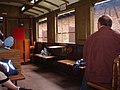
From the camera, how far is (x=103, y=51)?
212 centimetres

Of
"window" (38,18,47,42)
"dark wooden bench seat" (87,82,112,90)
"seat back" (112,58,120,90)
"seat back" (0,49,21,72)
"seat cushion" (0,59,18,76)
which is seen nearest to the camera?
"seat back" (112,58,120,90)

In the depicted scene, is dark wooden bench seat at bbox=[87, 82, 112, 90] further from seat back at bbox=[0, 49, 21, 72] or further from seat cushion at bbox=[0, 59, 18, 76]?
seat back at bbox=[0, 49, 21, 72]

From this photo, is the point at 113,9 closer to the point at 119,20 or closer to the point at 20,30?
the point at 119,20

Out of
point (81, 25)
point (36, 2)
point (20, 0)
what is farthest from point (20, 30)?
point (81, 25)

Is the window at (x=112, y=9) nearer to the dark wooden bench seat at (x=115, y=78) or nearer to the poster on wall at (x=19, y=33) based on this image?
the dark wooden bench seat at (x=115, y=78)

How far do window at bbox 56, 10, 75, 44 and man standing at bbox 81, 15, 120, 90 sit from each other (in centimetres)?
387

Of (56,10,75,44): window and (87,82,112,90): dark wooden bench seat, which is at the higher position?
(56,10,75,44): window

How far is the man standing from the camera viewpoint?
2.10 m

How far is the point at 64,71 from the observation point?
6.52m

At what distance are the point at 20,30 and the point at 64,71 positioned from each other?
12.9 feet

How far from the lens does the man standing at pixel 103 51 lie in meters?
2.10

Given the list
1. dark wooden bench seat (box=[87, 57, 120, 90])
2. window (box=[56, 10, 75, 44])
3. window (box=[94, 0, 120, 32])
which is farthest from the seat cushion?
window (box=[56, 10, 75, 44])

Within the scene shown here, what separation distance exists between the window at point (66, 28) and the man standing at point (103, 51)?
3.87m

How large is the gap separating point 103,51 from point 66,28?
15.0ft
